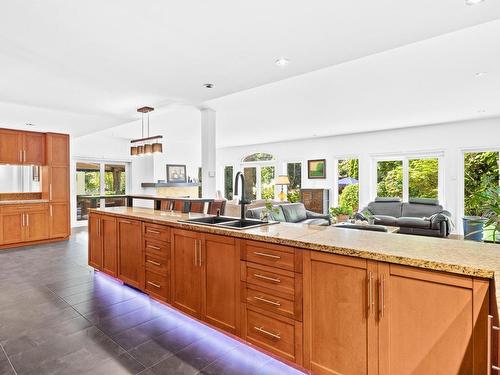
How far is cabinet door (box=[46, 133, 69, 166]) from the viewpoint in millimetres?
6395

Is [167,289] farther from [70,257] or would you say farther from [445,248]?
[70,257]

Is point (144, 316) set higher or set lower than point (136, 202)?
lower

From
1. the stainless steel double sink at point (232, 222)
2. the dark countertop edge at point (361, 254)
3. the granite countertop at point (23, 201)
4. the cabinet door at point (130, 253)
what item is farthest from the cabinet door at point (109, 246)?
the granite countertop at point (23, 201)

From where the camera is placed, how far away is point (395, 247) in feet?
5.49

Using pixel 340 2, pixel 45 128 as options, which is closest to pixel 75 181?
pixel 45 128

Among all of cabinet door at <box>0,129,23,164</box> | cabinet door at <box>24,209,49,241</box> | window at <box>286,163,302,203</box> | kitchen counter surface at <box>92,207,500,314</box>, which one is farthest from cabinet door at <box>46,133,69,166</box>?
window at <box>286,163,302,203</box>

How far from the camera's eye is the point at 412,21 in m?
2.09

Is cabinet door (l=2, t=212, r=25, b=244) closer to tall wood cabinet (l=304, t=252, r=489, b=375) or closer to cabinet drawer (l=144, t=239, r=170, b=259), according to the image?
cabinet drawer (l=144, t=239, r=170, b=259)

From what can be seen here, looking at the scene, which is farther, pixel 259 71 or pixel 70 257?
pixel 70 257

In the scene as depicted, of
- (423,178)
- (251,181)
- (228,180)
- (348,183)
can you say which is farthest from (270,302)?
(228,180)

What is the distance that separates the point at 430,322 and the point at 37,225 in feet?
23.5

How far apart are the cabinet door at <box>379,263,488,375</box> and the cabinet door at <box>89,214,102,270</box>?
139 inches

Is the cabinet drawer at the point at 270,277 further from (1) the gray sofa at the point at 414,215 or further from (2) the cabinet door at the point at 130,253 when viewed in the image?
(1) the gray sofa at the point at 414,215

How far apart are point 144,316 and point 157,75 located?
97.7 inches
